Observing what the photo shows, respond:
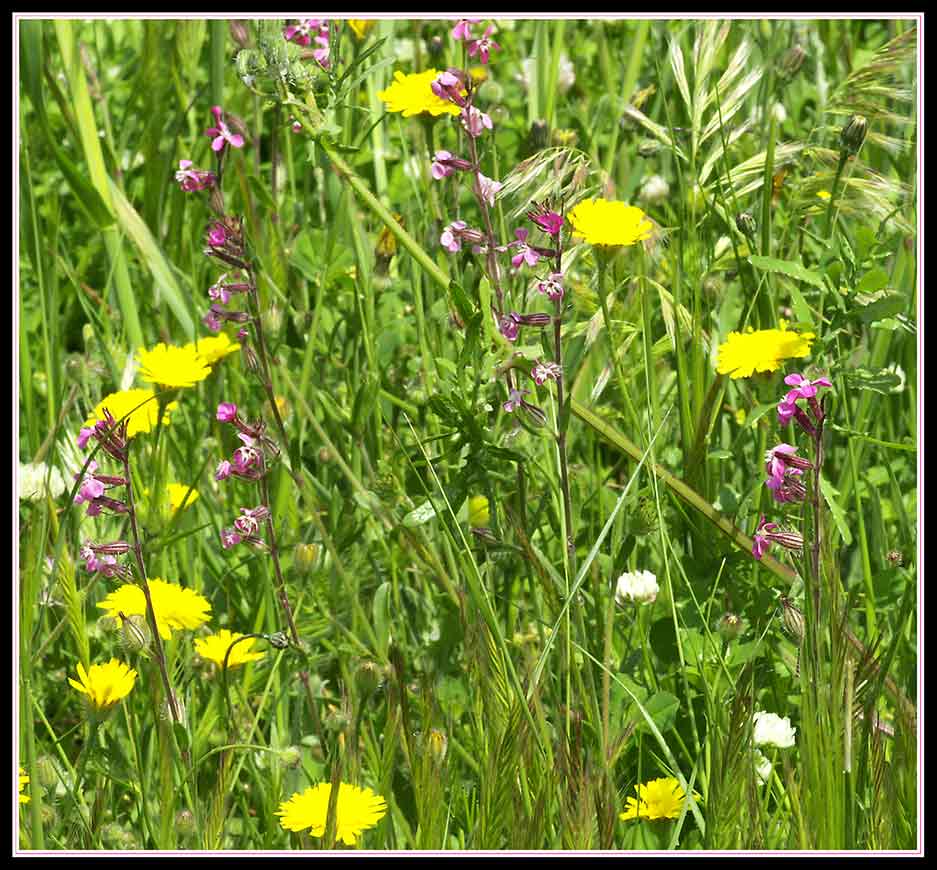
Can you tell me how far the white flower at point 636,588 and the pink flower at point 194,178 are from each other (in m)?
0.69

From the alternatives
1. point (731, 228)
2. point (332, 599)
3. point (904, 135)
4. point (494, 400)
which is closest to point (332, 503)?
point (332, 599)

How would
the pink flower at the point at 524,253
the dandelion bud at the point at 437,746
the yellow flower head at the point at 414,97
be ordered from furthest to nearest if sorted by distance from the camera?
the yellow flower head at the point at 414,97
the pink flower at the point at 524,253
the dandelion bud at the point at 437,746

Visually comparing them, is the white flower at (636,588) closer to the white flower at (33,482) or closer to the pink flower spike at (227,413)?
the pink flower spike at (227,413)

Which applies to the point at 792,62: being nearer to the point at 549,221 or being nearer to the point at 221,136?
the point at 549,221

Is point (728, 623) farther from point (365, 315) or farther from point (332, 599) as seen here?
point (365, 315)

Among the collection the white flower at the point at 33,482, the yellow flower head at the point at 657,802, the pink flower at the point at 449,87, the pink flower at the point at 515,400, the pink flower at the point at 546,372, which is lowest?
the yellow flower head at the point at 657,802

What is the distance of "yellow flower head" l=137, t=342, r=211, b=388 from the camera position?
1.73 metres

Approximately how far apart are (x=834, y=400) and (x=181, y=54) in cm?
129

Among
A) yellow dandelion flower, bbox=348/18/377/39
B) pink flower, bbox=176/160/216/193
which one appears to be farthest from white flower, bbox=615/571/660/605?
yellow dandelion flower, bbox=348/18/377/39

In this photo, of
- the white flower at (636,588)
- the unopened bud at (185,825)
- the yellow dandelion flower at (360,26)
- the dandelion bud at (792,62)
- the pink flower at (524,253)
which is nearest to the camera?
the unopened bud at (185,825)

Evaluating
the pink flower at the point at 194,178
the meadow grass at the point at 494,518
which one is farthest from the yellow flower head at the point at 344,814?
the pink flower at the point at 194,178

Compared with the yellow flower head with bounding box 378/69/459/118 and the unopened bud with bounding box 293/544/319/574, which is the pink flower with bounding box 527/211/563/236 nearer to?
the yellow flower head with bounding box 378/69/459/118

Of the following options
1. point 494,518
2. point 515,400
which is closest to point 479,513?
point 494,518

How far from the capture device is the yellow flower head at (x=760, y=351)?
5.17 ft
